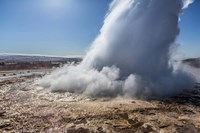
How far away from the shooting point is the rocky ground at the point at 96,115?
29.5 feet

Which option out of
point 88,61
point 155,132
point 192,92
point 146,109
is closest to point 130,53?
point 88,61

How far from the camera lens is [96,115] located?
419 inches

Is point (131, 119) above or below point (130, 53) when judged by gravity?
below

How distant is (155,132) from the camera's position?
28.4 ft

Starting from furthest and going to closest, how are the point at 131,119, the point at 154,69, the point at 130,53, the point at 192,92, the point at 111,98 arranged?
1. the point at 130,53
2. the point at 154,69
3. the point at 192,92
4. the point at 111,98
5. the point at 131,119

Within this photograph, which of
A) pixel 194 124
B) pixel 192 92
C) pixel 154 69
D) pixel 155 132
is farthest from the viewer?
pixel 154 69

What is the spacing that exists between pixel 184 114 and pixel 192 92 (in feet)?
22.0

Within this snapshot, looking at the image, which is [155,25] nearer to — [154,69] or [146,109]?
[154,69]

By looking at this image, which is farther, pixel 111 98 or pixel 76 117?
pixel 111 98

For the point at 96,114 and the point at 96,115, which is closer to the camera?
the point at 96,115

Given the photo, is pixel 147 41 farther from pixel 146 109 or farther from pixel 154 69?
pixel 146 109

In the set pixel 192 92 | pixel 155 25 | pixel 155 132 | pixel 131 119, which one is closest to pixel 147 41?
pixel 155 25

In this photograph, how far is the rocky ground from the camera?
354 inches

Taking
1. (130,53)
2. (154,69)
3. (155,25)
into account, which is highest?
(155,25)
